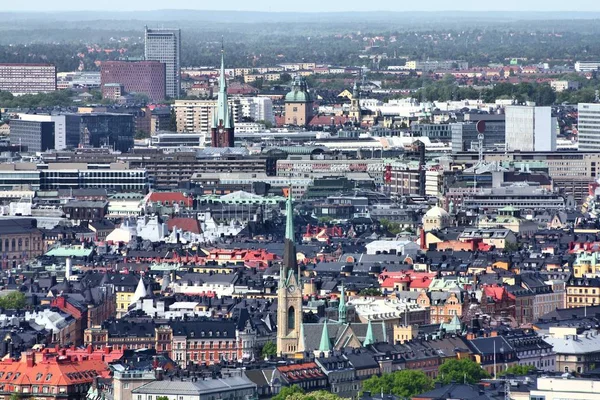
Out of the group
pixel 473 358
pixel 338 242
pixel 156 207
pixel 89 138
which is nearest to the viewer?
pixel 473 358

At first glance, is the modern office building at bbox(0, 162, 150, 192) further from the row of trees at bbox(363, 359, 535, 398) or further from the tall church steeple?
the row of trees at bbox(363, 359, 535, 398)

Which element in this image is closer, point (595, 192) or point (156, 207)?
point (156, 207)

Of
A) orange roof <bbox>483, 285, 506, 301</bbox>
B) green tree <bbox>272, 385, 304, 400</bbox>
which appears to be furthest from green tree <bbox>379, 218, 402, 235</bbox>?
green tree <bbox>272, 385, 304, 400</bbox>

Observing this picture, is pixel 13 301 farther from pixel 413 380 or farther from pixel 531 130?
pixel 531 130

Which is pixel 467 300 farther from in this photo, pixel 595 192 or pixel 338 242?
pixel 595 192

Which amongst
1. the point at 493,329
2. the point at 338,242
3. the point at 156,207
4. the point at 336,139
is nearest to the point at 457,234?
the point at 338,242

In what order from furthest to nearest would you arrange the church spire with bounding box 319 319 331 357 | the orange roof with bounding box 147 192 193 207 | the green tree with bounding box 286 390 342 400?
the orange roof with bounding box 147 192 193 207 < the church spire with bounding box 319 319 331 357 < the green tree with bounding box 286 390 342 400

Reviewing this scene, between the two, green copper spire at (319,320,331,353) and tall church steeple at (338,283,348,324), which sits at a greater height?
tall church steeple at (338,283,348,324)
